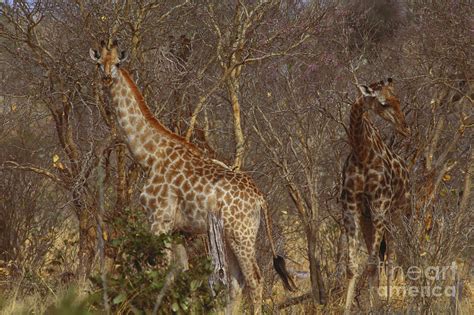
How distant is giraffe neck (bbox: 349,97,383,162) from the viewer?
7914 millimetres

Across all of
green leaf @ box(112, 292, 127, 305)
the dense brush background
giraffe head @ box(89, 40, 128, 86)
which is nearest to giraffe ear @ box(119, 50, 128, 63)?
giraffe head @ box(89, 40, 128, 86)

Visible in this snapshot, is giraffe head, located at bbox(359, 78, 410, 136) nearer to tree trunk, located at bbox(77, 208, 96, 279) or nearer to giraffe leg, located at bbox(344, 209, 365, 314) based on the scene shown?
giraffe leg, located at bbox(344, 209, 365, 314)

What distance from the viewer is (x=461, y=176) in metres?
11.2

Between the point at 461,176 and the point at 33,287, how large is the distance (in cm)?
547

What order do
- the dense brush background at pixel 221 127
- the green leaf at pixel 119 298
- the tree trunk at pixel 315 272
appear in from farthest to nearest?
the tree trunk at pixel 315 272
the dense brush background at pixel 221 127
the green leaf at pixel 119 298

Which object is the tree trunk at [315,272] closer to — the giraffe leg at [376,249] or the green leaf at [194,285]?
the giraffe leg at [376,249]

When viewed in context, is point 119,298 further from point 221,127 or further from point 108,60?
point 221,127

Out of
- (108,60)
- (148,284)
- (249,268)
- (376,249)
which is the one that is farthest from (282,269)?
(108,60)

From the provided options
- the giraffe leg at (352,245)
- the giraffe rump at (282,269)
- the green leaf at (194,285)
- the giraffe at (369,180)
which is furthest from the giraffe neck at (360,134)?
the green leaf at (194,285)

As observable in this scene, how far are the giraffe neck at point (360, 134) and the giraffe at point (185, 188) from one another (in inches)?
36.4

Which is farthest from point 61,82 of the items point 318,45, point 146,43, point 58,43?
point 318,45

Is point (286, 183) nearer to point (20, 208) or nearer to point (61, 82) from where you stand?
point (61, 82)

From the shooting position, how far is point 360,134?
796 cm

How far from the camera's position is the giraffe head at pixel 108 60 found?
7.75 metres
